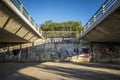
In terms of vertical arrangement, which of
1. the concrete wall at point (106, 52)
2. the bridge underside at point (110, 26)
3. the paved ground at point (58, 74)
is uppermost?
the bridge underside at point (110, 26)

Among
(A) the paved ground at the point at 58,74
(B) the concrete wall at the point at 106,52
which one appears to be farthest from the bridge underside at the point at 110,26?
(B) the concrete wall at the point at 106,52

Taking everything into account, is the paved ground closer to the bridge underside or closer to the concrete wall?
the bridge underside

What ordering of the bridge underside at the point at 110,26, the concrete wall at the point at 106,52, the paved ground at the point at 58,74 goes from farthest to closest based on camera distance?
the concrete wall at the point at 106,52 → the paved ground at the point at 58,74 → the bridge underside at the point at 110,26

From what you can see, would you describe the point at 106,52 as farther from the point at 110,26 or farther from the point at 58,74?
the point at 58,74

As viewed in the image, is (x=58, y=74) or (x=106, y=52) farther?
(x=106, y=52)

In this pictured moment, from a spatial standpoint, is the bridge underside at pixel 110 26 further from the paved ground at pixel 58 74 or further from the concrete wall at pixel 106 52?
the concrete wall at pixel 106 52

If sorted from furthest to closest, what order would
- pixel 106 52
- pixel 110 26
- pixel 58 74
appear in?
pixel 106 52 → pixel 110 26 → pixel 58 74

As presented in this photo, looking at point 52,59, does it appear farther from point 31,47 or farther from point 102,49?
point 102,49

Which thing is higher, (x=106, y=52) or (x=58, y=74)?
(x=106, y=52)

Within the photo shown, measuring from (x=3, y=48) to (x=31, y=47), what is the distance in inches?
198

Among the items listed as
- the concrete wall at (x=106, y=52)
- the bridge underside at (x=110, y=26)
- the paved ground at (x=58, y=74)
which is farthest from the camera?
the concrete wall at (x=106, y=52)

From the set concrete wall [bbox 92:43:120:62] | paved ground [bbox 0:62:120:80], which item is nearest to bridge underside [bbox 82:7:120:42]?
paved ground [bbox 0:62:120:80]

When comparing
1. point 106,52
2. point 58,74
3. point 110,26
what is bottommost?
point 58,74

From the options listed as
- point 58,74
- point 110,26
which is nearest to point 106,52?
point 110,26
